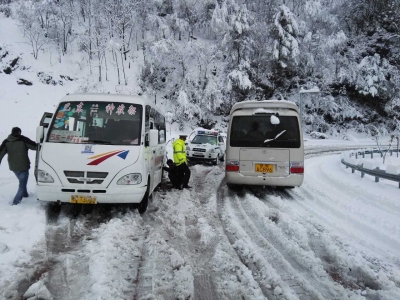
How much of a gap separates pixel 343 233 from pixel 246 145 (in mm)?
3447

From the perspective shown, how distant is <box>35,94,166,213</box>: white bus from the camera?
533 centimetres

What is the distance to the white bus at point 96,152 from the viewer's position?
5.33m

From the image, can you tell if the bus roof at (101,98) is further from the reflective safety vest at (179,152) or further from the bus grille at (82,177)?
the reflective safety vest at (179,152)

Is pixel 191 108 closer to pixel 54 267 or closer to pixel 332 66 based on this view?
pixel 332 66

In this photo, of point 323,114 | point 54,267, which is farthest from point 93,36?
point 54,267

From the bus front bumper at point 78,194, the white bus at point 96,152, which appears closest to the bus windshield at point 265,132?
the white bus at point 96,152

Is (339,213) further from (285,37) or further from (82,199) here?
(285,37)

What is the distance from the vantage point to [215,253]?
4.17m

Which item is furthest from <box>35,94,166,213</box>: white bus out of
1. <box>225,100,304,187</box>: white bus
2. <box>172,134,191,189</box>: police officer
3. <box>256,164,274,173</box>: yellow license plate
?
<box>256,164,274,173</box>: yellow license plate

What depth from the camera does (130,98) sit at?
6500mm

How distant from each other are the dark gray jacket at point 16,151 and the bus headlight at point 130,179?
95.4 inches

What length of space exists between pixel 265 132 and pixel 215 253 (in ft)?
14.9

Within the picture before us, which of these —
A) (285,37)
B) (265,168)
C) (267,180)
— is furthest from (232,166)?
(285,37)

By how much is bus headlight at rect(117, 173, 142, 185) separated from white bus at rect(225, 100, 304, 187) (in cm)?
312
